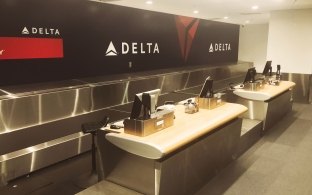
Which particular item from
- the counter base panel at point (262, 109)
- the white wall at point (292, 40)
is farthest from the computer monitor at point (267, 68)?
the white wall at point (292, 40)

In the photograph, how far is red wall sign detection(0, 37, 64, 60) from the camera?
3.49 meters

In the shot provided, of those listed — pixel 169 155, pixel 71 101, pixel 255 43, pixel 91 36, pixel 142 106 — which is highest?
pixel 255 43

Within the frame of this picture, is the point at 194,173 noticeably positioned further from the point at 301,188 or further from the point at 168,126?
the point at 301,188

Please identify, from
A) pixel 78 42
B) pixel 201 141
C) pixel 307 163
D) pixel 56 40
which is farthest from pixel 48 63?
pixel 307 163

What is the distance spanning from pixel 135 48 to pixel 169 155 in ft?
11.0

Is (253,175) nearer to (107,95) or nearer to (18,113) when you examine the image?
(107,95)

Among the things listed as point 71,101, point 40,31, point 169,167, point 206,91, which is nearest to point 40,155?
point 71,101

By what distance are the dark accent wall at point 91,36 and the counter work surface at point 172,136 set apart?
1.95 meters

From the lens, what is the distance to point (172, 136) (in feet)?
8.39

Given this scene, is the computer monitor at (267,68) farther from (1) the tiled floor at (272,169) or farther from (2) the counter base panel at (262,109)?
(1) the tiled floor at (272,169)

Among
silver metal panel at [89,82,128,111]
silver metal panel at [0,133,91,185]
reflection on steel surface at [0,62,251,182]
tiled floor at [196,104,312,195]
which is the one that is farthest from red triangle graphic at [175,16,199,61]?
silver metal panel at [0,133,91,185]

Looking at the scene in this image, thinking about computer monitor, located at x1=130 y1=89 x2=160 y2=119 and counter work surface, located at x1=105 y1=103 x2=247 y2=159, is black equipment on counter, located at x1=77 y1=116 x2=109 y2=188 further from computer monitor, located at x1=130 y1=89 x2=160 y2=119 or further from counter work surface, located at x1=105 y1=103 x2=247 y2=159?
computer monitor, located at x1=130 y1=89 x2=160 y2=119

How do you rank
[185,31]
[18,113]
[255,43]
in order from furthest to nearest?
[255,43]
[185,31]
[18,113]

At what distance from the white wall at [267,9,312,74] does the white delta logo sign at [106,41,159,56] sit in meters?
3.93
